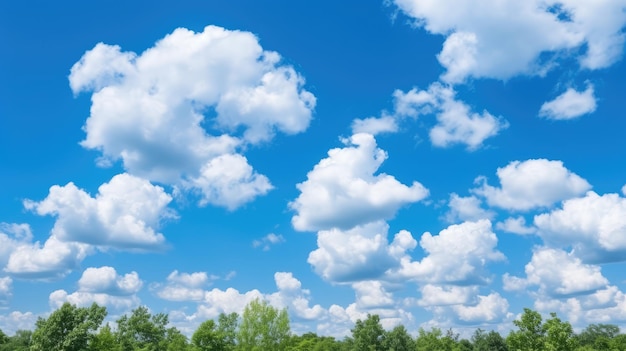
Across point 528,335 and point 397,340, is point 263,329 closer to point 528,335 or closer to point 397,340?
point 397,340

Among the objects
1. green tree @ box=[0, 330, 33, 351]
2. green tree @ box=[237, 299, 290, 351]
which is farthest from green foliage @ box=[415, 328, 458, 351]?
green tree @ box=[0, 330, 33, 351]

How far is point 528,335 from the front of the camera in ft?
203

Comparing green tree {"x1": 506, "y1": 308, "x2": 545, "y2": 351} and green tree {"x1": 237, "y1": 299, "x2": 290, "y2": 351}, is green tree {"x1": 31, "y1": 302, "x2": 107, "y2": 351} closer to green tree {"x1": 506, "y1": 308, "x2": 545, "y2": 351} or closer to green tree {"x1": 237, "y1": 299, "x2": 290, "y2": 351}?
green tree {"x1": 237, "y1": 299, "x2": 290, "y2": 351}

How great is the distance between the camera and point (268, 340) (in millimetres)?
100688

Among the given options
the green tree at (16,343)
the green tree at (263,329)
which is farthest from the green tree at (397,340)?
the green tree at (16,343)

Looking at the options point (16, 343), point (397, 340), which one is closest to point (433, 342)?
point (397, 340)

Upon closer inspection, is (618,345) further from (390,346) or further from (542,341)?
(542,341)

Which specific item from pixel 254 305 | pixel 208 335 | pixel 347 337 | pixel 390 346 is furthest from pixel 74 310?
pixel 347 337

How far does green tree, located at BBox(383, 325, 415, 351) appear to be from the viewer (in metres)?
102

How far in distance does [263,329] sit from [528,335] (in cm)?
5270

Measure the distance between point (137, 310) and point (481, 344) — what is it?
95.2 meters

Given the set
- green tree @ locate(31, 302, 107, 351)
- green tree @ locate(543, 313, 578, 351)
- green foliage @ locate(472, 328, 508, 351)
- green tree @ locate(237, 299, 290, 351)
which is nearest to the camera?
green tree @ locate(543, 313, 578, 351)

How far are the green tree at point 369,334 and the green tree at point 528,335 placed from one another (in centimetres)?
4366

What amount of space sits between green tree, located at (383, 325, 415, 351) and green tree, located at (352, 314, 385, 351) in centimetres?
117
